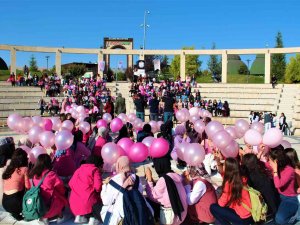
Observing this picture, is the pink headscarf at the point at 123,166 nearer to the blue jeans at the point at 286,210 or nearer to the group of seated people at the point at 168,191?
the group of seated people at the point at 168,191

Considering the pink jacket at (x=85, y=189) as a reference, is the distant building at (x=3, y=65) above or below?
above

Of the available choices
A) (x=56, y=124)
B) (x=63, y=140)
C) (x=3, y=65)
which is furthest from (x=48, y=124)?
(x=3, y=65)

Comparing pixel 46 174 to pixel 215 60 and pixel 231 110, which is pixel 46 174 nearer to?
pixel 231 110

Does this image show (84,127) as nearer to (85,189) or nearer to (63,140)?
(63,140)

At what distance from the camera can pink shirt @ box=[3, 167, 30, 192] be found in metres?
5.72

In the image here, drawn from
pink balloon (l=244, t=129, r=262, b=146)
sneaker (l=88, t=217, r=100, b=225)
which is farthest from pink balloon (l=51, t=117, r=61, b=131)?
pink balloon (l=244, t=129, r=262, b=146)

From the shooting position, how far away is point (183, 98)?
2627 cm

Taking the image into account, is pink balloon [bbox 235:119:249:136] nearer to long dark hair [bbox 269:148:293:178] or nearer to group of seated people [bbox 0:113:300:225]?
group of seated people [bbox 0:113:300:225]

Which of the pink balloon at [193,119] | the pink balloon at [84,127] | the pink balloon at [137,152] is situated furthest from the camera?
the pink balloon at [193,119]

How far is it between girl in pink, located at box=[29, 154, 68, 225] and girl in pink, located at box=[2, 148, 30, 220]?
0.18 meters

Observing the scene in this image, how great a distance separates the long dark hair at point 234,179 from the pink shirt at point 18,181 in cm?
320

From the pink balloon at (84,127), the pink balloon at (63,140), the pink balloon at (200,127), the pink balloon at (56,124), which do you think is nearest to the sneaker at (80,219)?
the pink balloon at (63,140)

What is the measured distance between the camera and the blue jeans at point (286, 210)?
18.4ft

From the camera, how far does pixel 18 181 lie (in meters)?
5.72
